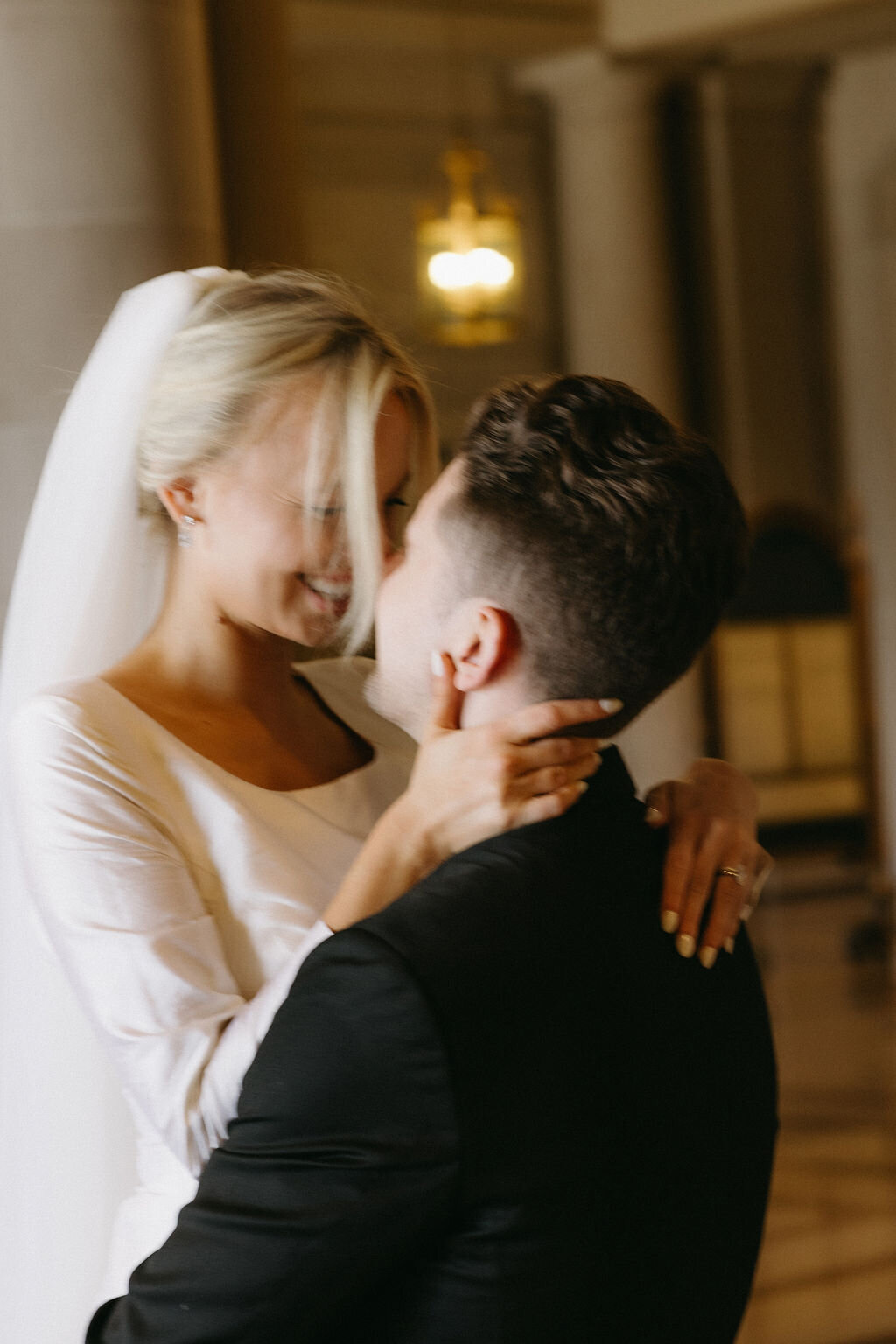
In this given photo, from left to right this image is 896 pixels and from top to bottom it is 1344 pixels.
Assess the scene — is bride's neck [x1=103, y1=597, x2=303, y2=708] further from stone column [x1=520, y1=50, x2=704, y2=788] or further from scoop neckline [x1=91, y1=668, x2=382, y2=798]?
stone column [x1=520, y1=50, x2=704, y2=788]

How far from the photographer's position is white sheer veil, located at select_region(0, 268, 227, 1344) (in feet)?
6.48

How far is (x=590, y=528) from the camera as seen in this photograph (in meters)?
1.33

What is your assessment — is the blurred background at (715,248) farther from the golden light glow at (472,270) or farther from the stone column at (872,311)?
the golden light glow at (472,270)

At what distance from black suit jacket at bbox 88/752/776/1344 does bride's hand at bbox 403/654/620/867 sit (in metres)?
0.04

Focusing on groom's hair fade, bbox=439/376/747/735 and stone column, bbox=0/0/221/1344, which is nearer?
groom's hair fade, bbox=439/376/747/735

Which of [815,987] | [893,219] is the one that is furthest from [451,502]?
[893,219]

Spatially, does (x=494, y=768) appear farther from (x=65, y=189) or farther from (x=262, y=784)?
(x=65, y=189)

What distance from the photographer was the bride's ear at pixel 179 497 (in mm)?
1892

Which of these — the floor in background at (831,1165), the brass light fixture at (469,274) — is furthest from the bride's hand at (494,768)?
the brass light fixture at (469,274)

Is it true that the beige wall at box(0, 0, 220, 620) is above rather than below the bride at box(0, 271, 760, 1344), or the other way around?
above

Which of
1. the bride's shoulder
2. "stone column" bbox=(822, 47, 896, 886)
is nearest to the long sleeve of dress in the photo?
the bride's shoulder

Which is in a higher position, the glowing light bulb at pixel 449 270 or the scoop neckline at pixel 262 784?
the glowing light bulb at pixel 449 270

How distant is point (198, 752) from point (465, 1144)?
843mm

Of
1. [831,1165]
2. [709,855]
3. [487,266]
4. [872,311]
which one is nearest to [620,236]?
[872,311]
